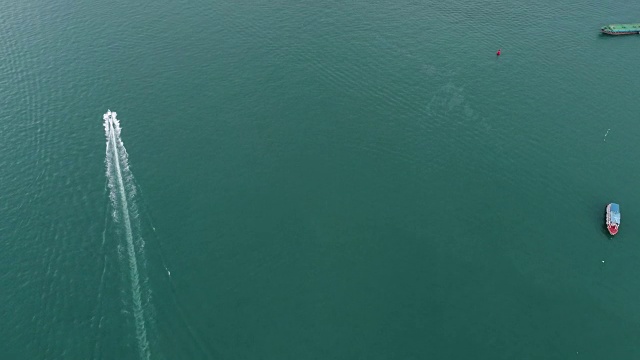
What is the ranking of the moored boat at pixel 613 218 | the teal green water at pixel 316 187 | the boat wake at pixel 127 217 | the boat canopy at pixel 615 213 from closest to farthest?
the boat wake at pixel 127 217
the teal green water at pixel 316 187
the moored boat at pixel 613 218
the boat canopy at pixel 615 213

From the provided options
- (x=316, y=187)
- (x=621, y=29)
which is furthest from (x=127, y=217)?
(x=621, y=29)

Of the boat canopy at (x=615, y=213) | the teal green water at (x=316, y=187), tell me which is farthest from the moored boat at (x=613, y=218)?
the teal green water at (x=316, y=187)

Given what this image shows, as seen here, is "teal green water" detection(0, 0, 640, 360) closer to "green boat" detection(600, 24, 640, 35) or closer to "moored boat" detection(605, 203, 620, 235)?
"moored boat" detection(605, 203, 620, 235)

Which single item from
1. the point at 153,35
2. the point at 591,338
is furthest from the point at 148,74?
the point at 591,338

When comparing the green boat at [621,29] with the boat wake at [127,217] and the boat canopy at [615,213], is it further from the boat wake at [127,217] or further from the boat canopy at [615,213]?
the boat wake at [127,217]

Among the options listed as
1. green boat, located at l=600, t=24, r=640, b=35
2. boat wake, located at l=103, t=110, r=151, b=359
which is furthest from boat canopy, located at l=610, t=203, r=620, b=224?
boat wake, located at l=103, t=110, r=151, b=359

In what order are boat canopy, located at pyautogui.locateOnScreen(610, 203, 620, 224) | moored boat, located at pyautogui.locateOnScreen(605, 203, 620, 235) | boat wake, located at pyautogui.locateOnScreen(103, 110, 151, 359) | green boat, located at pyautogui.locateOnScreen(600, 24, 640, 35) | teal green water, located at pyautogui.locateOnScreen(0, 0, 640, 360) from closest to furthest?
boat wake, located at pyautogui.locateOnScreen(103, 110, 151, 359) < teal green water, located at pyautogui.locateOnScreen(0, 0, 640, 360) < moored boat, located at pyautogui.locateOnScreen(605, 203, 620, 235) < boat canopy, located at pyautogui.locateOnScreen(610, 203, 620, 224) < green boat, located at pyautogui.locateOnScreen(600, 24, 640, 35)
